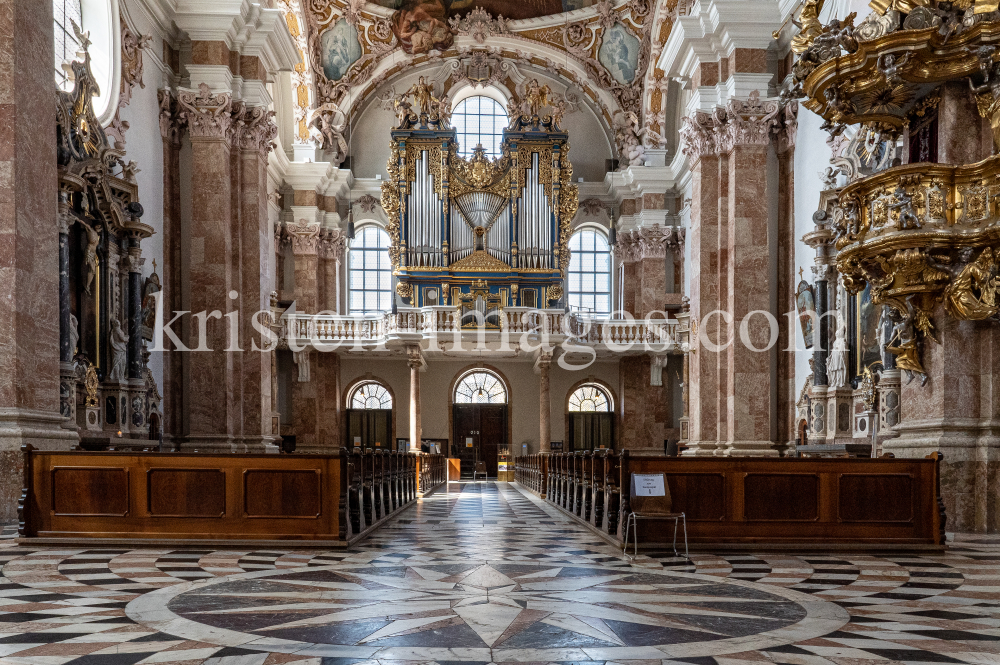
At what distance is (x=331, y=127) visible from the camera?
29344 mm

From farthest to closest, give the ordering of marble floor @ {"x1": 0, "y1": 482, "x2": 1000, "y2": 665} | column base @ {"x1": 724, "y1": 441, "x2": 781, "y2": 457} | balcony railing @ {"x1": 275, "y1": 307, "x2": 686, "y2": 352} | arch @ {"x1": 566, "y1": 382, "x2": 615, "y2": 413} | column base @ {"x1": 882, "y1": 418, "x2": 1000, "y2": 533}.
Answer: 1. arch @ {"x1": 566, "y1": 382, "x2": 615, "y2": 413}
2. balcony railing @ {"x1": 275, "y1": 307, "x2": 686, "y2": 352}
3. column base @ {"x1": 724, "y1": 441, "x2": 781, "y2": 457}
4. column base @ {"x1": 882, "y1": 418, "x2": 1000, "y2": 533}
5. marble floor @ {"x1": 0, "y1": 482, "x2": 1000, "y2": 665}

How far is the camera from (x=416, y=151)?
29.1 meters

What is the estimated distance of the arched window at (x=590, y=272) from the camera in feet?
102

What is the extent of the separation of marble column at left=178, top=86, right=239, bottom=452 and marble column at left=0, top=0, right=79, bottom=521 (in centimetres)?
559

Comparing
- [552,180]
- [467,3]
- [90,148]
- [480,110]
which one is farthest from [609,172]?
[90,148]

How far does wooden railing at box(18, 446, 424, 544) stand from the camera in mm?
9203

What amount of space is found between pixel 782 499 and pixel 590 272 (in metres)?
22.3

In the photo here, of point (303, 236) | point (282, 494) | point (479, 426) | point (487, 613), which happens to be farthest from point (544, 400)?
point (487, 613)

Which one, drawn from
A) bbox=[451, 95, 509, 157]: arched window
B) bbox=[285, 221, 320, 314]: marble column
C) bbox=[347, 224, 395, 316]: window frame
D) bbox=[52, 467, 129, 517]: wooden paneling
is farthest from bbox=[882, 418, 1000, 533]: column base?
bbox=[451, 95, 509, 157]: arched window

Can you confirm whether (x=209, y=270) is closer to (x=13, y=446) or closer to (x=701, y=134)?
(x=13, y=446)

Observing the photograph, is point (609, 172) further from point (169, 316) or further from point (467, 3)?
point (169, 316)

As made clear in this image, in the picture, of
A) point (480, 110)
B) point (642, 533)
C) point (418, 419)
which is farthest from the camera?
point (480, 110)

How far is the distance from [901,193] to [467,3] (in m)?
22.1

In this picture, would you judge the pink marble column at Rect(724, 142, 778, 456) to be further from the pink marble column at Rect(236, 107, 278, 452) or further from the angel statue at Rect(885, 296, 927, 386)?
the pink marble column at Rect(236, 107, 278, 452)
